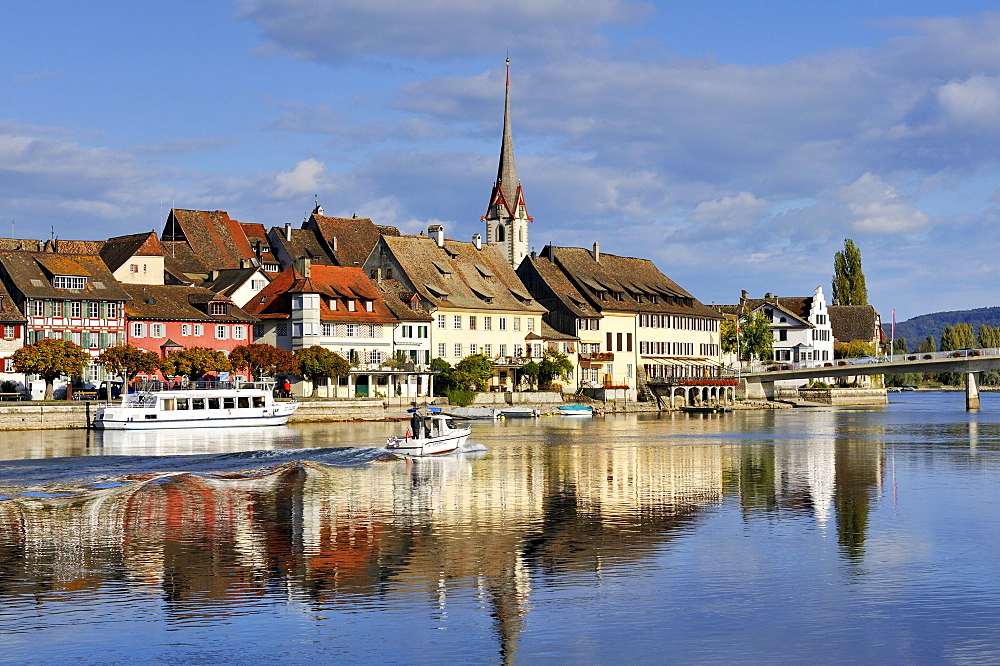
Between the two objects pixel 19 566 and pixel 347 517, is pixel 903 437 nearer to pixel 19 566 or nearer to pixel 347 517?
pixel 347 517

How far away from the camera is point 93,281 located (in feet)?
310

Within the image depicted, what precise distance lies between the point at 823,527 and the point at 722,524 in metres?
2.66

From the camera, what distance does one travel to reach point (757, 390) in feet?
440

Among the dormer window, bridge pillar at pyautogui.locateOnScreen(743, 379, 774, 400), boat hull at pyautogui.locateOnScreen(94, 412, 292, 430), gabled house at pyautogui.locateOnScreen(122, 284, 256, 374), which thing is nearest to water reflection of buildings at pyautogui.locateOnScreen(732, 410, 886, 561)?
boat hull at pyautogui.locateOnScreen(94, 412, 292, 430)

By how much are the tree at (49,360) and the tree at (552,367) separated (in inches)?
1656

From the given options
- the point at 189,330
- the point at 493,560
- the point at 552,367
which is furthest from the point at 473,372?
the point at 493,560

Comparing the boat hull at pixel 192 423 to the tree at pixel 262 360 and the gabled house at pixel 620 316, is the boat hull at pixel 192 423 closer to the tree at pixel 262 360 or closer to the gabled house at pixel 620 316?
the tree at pixel 262 360

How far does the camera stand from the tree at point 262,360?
95.1 m

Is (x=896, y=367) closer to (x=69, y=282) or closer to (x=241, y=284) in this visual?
(x=241, y=284)

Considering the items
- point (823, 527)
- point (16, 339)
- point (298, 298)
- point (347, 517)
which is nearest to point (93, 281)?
point (16, 339)

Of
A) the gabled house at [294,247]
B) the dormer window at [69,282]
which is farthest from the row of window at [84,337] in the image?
the gabled house at [294,247]

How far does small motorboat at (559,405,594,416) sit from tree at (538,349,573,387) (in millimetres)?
8401

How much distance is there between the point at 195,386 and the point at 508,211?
229 feet

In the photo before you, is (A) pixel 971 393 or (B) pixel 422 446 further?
(A) pixel 971 393
